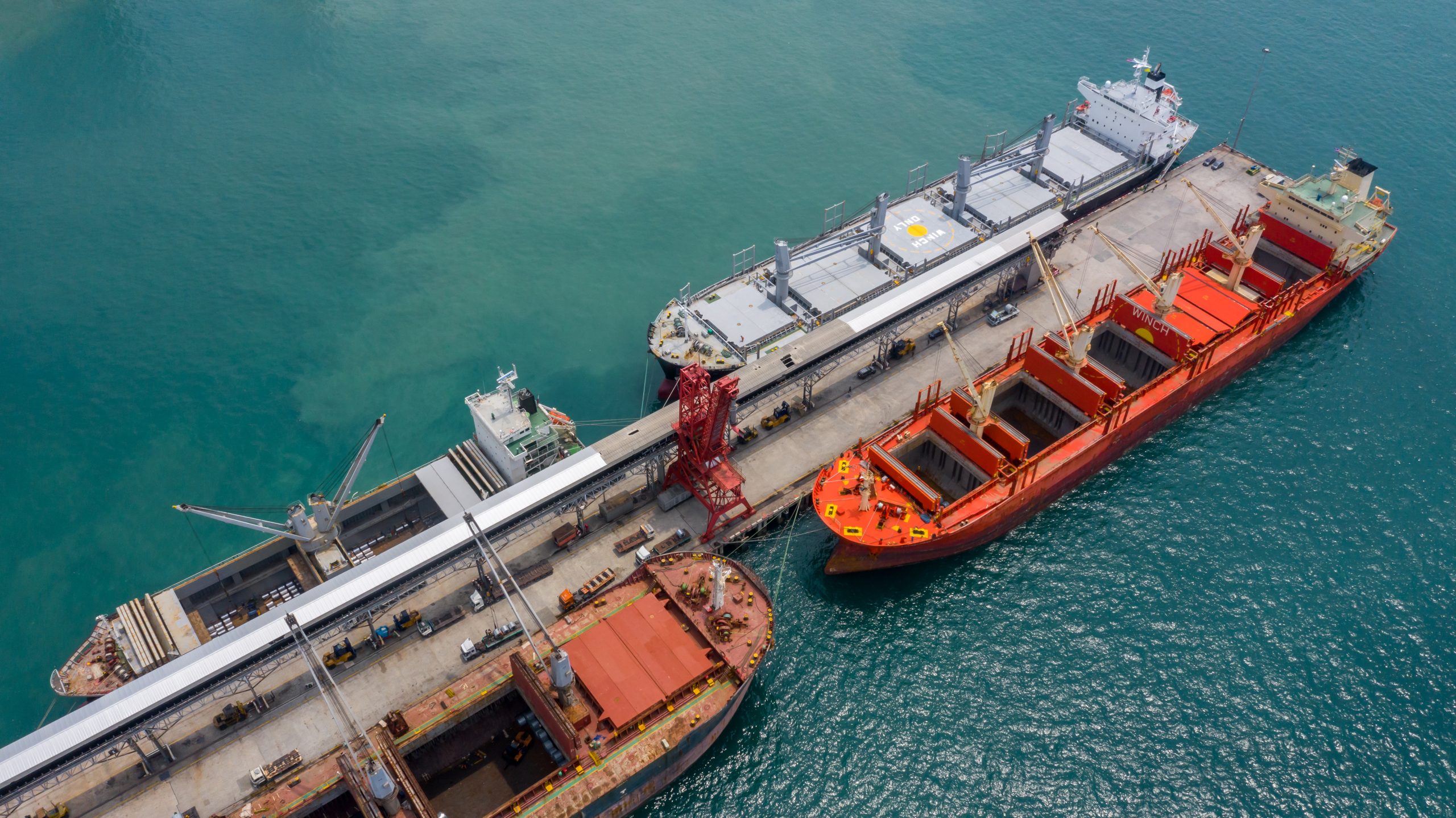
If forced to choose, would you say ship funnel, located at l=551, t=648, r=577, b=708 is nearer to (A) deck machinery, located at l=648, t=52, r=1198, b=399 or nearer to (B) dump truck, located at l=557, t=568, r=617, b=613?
(B) dump truck, located at l=557, t=568, r=617, b=613

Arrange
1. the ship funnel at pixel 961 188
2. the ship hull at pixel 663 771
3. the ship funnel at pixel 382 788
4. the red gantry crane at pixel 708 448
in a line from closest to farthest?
1. the ship funnel at pixel 382 788
2. the ship hull at pixel 663 771
3. the red gantry crane at pixel 708 448
4. the ship funnel at pixel 961 188

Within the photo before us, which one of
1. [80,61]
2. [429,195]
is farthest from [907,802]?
[80,61]

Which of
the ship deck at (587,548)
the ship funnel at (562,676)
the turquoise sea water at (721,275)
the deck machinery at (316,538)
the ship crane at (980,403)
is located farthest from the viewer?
the ship crane at (980,403)

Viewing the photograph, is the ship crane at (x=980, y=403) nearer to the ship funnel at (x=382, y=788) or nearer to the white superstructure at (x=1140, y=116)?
the ship funnel at (x=382, y=788)

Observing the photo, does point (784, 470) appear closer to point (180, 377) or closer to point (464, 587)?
point (464, 587)

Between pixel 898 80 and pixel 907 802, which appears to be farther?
pixel 898 80

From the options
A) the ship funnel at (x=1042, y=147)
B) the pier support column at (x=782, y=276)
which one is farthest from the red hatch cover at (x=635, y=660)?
the ship funnel at (x=1042, y=147)

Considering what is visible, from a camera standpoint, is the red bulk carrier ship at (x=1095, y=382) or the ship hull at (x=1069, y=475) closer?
the ship hull at (x=1069, y=475)
